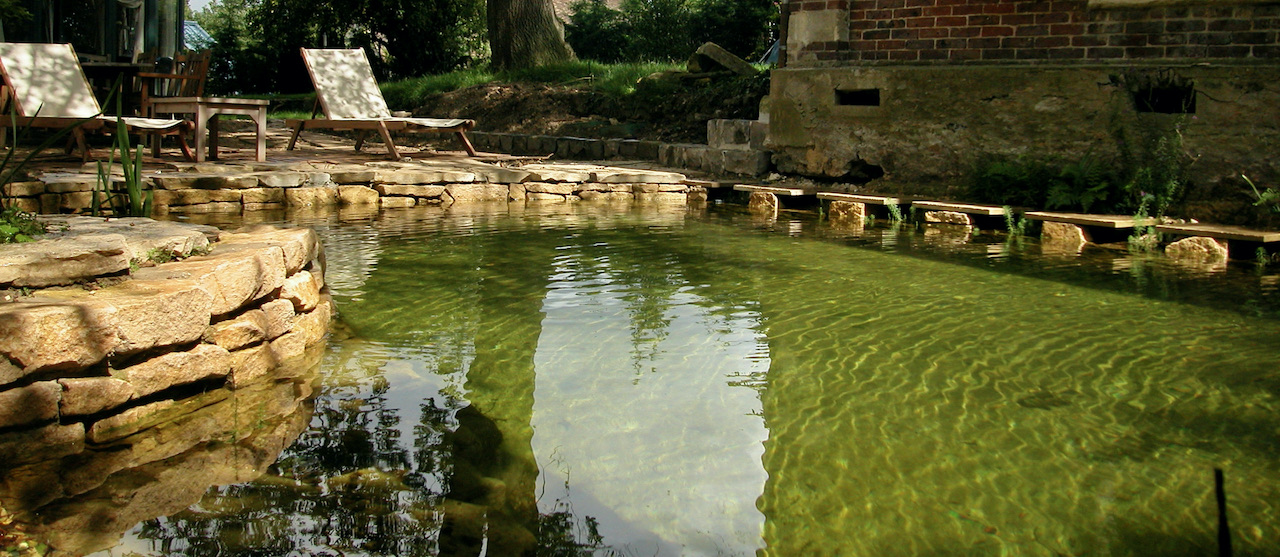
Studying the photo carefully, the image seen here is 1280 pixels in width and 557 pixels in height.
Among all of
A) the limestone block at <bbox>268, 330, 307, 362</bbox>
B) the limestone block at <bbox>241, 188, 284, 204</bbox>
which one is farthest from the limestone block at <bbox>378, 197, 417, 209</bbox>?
the limestone block at <bbox>268, 330, 307, 362</bbox>

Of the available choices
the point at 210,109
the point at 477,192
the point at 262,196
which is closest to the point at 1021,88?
the point at 477,192

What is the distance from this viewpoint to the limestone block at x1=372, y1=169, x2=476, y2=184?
8312 mm

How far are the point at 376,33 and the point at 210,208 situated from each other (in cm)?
1322

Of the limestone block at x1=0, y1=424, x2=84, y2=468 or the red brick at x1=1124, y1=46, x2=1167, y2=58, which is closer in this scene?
the limestone block at x1=0, y1=424, x2=84, y2=468

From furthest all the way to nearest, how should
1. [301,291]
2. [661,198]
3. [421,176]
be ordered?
[661,198] < [421,176] < [301,291]

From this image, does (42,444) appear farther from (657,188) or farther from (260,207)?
(657,188)

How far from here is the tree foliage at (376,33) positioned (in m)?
18.3

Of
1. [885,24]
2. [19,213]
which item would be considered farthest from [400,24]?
[19,213]

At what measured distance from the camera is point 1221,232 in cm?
608

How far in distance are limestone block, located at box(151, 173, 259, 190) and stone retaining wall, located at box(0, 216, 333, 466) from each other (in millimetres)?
3396

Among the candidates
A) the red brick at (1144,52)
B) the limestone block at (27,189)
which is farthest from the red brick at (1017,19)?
the limestone block at (27,189)

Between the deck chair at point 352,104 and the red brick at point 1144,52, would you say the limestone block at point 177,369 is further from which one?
the red brick at point 1144,52

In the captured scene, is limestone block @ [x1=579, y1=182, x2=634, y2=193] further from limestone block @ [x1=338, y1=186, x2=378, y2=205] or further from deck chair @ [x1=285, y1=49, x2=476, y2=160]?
limestone block @ [x1=338, y1=186, x2=378, y2=205]

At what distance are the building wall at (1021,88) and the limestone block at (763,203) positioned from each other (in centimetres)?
68
